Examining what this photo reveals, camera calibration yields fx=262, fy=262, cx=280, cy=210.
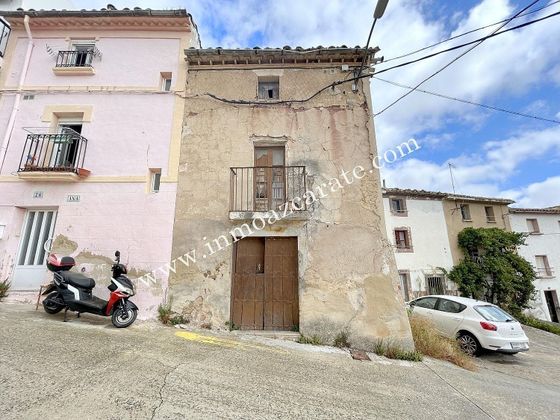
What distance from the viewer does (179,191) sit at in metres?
6.08

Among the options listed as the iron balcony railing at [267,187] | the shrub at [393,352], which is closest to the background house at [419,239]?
the shrub at [393,352]

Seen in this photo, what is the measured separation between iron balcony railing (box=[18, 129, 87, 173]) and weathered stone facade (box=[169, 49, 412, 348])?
244cm

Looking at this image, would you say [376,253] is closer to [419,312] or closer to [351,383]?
[351,383]

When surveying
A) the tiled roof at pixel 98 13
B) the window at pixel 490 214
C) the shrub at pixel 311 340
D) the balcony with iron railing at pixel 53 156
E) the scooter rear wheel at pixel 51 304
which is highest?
the tiled roof at pixel 98 13

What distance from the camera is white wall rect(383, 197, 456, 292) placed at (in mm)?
15367

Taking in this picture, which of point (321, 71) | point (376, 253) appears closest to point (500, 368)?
point (376, 253)

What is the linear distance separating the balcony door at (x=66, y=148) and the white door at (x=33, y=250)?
121 centimetres

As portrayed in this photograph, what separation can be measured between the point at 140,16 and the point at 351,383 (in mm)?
9297

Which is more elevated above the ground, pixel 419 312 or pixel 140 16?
pixel 140 16

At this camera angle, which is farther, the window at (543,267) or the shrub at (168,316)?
the window at (543,267)

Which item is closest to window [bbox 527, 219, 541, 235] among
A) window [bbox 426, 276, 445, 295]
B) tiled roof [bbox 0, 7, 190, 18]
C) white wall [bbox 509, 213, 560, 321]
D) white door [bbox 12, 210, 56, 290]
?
white wall [bbox 509, 213, 560, 321]

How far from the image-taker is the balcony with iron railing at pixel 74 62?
6.62m

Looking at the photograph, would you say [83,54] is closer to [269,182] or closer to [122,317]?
[269,182]

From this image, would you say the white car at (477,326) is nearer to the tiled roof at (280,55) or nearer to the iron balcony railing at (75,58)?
the tiled roof at (280,55)
